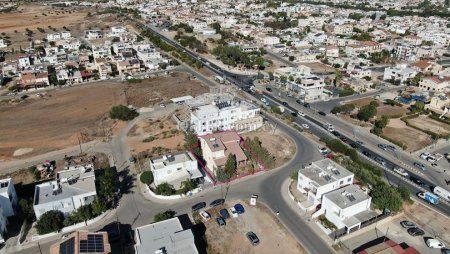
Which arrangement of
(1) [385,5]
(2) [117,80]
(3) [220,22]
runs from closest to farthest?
(2) [117,80], (3) [220,22], (1) [385,5]

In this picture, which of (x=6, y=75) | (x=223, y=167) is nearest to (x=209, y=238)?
(x=223, y=167)

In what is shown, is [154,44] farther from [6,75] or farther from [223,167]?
[223,167]

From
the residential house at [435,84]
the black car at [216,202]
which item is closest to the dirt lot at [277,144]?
the black car at [216,202]

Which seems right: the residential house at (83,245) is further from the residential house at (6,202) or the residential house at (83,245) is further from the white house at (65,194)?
the residential house at (6,202)

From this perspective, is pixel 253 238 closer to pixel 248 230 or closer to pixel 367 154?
pixel 248 230

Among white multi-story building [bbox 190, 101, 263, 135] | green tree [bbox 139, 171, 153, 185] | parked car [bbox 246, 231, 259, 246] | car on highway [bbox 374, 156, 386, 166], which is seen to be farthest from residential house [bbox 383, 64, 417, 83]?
green tree [bbox 139, 171, 153, 185]

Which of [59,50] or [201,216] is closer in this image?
[201,216]

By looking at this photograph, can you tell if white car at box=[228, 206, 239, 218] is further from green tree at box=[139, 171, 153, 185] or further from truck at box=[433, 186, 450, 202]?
truck at box=[433, 186, 450, 202]

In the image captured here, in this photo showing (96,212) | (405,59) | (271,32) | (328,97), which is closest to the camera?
(96,212)
